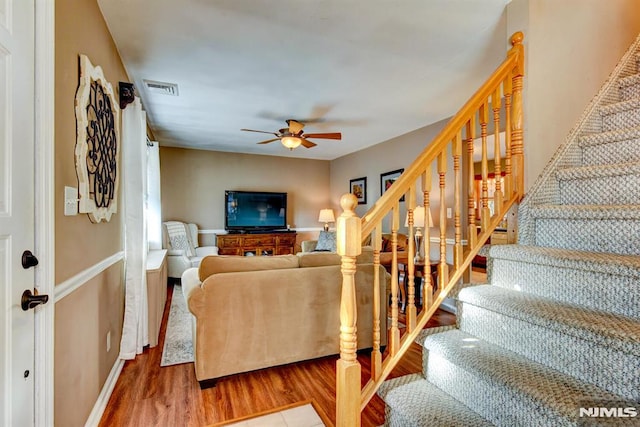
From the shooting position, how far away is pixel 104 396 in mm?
1940

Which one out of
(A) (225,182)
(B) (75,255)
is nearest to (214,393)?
(B) (75,255)

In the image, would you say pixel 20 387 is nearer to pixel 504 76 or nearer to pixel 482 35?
pixel 504 76

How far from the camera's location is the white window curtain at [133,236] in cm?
243

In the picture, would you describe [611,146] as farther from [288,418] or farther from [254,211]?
[254,211]

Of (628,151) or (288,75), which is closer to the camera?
(628,151)

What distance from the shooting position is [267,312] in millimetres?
2301

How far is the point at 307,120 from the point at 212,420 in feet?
11.4

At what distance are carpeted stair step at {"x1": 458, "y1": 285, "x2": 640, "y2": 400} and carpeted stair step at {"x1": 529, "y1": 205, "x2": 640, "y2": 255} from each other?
1.21 ft

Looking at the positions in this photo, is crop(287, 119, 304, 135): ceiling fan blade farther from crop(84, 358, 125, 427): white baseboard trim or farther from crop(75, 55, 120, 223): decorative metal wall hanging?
crop(84, 358, 125, 427): white baseboard trim

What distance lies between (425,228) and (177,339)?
2.59 m

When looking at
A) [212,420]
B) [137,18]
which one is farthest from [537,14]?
[212,420]

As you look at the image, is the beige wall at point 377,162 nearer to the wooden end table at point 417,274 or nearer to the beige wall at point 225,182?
the beige wall at point 225,182

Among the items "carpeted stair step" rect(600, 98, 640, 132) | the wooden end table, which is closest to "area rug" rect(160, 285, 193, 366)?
the wooden end table

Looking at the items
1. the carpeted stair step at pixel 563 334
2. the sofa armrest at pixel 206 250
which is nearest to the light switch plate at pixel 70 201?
the carpeted stair step at pixel 563 334
